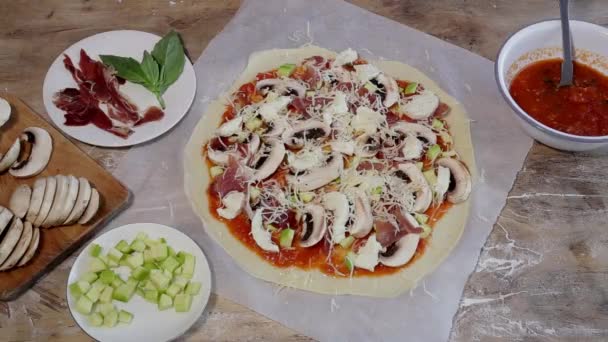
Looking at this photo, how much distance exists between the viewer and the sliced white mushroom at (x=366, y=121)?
11.1ft

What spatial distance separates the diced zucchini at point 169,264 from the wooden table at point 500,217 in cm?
29

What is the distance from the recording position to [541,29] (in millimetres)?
3502

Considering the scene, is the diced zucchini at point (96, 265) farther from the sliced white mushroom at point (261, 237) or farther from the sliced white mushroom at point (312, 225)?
the sliced white mushroom at point (312, 225)

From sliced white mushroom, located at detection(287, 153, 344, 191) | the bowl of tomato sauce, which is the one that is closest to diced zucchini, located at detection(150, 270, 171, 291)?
sliced white mushroom, located at detection(287, 153, 344, 191)

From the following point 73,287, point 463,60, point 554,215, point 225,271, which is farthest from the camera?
point 463,60

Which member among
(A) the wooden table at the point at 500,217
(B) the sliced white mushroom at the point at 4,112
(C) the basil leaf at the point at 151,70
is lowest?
(A) the wooden table at the point at 500,217

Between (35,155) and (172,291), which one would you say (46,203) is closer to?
(35,155)

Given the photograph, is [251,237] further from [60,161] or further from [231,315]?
[60,161]

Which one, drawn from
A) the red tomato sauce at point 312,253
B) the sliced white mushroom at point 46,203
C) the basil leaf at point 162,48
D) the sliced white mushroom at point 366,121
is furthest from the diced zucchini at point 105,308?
the sliced white mushroom at point 366,121

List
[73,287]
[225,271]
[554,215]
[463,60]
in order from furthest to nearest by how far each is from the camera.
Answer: [463,60], [554,215], [225,271], [73,287]

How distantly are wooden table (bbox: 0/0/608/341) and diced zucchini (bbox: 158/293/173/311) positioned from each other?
0.67 ft

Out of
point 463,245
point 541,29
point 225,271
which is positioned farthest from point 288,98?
point 541,29

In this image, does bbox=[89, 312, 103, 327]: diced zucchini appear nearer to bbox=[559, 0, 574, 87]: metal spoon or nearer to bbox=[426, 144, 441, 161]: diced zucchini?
bbox=[426, 144, 441, 161]: diced zucchini

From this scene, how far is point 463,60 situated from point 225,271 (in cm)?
203
